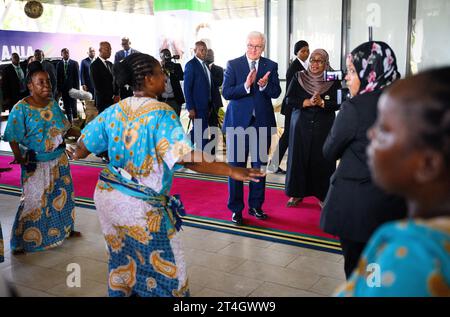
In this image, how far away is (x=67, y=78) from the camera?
37.0ft

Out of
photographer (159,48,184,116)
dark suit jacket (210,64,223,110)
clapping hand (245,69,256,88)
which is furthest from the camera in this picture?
photographer (159,48,184,116)

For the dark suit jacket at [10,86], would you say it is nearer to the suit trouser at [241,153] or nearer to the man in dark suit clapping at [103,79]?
the man in dark suit clapping at [103,79]

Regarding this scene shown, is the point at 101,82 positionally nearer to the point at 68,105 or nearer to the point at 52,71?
the point at 52,71

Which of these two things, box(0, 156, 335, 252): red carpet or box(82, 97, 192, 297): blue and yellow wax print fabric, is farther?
box(0, 156, 335, 252): red carpet

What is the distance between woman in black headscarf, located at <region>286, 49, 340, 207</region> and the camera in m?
4.62

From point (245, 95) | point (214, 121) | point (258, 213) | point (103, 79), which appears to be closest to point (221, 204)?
point (258, 213)

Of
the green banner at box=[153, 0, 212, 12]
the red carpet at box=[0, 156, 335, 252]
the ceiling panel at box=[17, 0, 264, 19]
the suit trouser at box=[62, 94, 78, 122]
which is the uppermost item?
the ceiling panel at box=[17, 0, 264, 19]

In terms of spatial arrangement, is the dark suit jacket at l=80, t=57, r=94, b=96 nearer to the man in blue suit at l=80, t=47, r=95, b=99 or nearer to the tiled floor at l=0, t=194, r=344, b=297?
the man in blue suit at l=80, t=47, r=95, b=99

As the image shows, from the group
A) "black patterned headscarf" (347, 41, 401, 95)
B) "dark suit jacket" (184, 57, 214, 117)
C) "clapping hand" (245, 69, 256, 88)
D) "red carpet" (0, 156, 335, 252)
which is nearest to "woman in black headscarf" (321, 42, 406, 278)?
"black patterned headscarf" (347, 41, 401, 95)

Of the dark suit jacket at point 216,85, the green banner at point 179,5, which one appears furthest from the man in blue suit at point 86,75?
the dark suit jacket at point 216,85

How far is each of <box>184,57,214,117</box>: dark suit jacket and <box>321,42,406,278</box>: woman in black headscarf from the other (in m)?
4.40

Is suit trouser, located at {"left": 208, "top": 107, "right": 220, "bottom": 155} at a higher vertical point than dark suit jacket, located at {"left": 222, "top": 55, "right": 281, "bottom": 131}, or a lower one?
lower

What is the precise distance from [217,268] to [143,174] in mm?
1323
